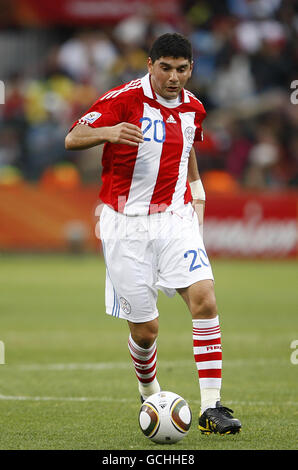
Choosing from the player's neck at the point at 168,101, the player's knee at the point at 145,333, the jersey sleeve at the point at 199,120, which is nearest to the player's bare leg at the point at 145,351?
the player's knee at the point at 145,333

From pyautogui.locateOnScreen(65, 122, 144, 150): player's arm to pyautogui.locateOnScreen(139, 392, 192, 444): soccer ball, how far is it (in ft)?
5.43

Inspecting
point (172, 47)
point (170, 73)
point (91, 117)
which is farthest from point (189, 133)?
point (91, 117)

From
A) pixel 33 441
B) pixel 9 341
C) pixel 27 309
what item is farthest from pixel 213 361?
pixel 27 309

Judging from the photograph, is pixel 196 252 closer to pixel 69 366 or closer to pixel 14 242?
pixel 69 366

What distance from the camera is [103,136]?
5836mm

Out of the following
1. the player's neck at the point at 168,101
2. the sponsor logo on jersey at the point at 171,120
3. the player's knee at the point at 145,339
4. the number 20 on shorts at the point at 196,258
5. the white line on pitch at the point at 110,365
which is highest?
the player's neck at the point at 168,101

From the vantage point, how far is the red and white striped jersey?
6223 millimetres

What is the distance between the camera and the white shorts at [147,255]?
20.1 feet

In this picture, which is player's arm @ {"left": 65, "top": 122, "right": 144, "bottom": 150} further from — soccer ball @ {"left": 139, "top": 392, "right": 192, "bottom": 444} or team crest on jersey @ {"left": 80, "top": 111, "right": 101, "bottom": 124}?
soccer ball @ {"left": 139, "top": 392, "right": 192, "bottom": 444}

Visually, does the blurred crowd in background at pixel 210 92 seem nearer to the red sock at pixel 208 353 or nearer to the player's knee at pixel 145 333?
the player's knee at pixel 145 333

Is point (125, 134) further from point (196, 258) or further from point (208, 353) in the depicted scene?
point (208, 353)

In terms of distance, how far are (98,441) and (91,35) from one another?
1918 cm

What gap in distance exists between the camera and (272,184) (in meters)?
20.3

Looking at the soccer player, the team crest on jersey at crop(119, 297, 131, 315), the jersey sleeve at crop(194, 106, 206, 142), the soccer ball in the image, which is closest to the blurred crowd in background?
the jersey sleeve at crop(194, 106, 206, 142)
